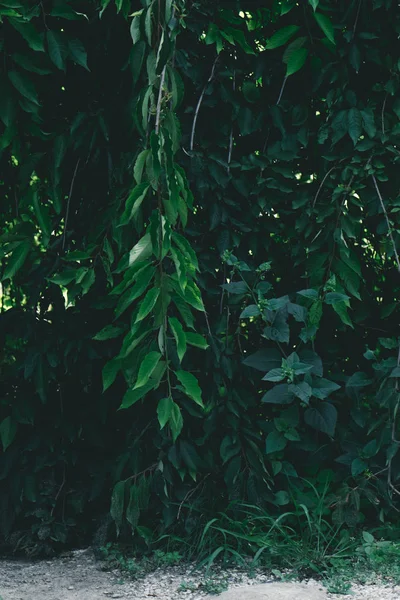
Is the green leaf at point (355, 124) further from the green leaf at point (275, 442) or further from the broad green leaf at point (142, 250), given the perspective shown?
the green leaf at point (275, 442)

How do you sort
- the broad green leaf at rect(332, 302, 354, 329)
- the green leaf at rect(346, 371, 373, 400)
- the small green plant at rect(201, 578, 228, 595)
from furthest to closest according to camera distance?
the green leaf at rect(346, 371, 373, 400)
the broad green leaf at rect(332, 302, 354, 329)
the small green plant at rect(201, 578, 228, 595)

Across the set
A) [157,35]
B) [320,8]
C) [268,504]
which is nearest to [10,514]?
[268,504]

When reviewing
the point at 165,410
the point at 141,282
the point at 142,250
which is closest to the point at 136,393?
the point at 165,410

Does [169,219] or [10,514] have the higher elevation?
[169,219]

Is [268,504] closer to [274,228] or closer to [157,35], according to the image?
[274,228]

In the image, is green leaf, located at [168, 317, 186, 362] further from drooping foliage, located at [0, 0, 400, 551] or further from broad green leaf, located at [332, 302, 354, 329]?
broad green leaf, located at [332, 302, 354, 329]

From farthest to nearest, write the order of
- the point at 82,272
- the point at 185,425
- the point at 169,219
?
the point at 185,425 → the point at 82,272 → the point at 169,219

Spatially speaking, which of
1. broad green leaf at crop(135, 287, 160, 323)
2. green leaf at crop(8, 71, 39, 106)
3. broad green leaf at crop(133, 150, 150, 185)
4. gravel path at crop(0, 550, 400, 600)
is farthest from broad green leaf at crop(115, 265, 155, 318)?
gravel path at crop(0, 550, 400, 600)

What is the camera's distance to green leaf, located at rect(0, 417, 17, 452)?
334 centimetres

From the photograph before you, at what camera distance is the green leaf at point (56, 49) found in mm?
2957

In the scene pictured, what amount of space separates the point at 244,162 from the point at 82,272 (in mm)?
774

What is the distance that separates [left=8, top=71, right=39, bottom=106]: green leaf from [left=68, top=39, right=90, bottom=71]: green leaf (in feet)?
0.62

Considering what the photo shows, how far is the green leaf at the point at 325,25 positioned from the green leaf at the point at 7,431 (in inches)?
73.6

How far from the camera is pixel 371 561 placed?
3.07m
